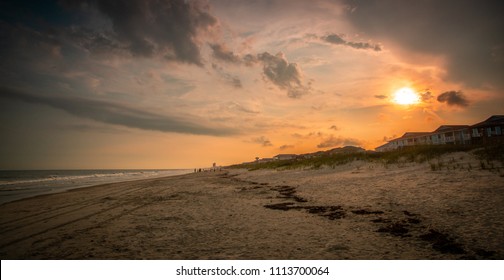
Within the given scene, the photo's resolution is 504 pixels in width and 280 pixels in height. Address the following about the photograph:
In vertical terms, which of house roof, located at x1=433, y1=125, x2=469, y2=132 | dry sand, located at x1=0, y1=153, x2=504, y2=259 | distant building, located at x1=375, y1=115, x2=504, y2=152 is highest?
house roof, located at x1=433, y1=125, x2=469, y2=132

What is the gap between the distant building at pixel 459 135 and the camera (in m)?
35.5

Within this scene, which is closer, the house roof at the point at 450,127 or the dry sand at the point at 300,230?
the dry sand at the point at 300,230

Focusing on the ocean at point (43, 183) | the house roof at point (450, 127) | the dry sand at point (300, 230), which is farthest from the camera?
the house roof at point (450, 127)

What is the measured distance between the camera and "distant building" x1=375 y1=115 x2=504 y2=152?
35.5 m

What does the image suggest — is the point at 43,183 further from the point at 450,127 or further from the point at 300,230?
the point at 450,127

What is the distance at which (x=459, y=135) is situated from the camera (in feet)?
169

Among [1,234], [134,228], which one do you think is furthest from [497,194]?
[1,234]

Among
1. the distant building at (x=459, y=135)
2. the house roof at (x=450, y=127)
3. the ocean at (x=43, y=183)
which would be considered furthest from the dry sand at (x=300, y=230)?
the house roof at (x=450, y=127)

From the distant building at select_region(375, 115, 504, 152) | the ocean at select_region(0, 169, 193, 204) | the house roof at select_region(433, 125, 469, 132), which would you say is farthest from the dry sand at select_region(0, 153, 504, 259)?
the house roof at select_region(433, 125, 469, 132)

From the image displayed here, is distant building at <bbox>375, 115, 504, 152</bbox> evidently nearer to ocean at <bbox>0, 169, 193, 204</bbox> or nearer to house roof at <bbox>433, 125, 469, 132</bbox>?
house roof at <bbox>433, 125, 469, 132</bbox>

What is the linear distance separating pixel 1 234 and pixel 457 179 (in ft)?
50.3

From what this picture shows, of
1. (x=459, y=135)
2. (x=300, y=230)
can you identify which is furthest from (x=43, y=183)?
(x=459, y=135)

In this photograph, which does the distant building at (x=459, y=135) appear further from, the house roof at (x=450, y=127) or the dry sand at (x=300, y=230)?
the dry sand at (x=300, y=230)

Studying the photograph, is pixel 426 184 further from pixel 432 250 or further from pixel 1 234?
pixel 1 234
